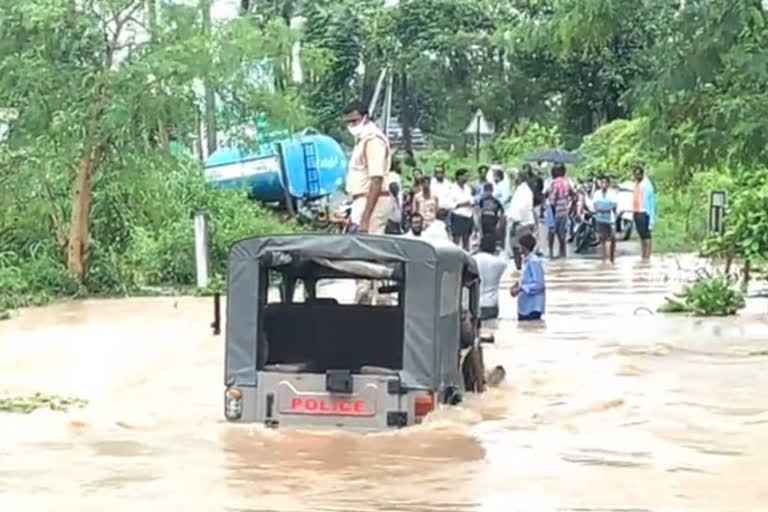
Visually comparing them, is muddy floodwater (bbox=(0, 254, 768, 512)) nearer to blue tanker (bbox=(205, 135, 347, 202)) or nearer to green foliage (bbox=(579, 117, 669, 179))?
blue tanker (bbox=(205, 135, 347, 202))

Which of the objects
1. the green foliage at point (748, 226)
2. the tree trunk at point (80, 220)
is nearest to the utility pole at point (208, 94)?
the tree trunk at point (80, 220)

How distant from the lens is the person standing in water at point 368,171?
47.3 feet

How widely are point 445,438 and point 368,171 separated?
3.80m

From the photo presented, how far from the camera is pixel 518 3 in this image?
4634 cm

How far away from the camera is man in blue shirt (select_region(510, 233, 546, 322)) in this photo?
18641mm

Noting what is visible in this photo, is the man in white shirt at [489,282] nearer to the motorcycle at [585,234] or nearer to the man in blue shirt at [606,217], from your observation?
the man in blue shirt at [606,217]

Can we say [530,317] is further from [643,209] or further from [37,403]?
[643,209]

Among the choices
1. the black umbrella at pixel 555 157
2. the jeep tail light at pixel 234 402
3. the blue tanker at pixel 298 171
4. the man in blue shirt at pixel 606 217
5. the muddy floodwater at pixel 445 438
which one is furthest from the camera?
the black umbrella at pixel 555 157

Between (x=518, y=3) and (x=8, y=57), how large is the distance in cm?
2630

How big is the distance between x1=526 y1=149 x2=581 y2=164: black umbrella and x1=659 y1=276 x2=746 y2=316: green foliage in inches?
835

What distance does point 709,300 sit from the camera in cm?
1948

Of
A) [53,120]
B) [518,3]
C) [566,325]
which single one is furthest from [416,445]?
[518,3]

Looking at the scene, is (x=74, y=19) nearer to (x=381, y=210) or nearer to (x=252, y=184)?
(x=381, y=210)

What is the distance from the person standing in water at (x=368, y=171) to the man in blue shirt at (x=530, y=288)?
410cm
